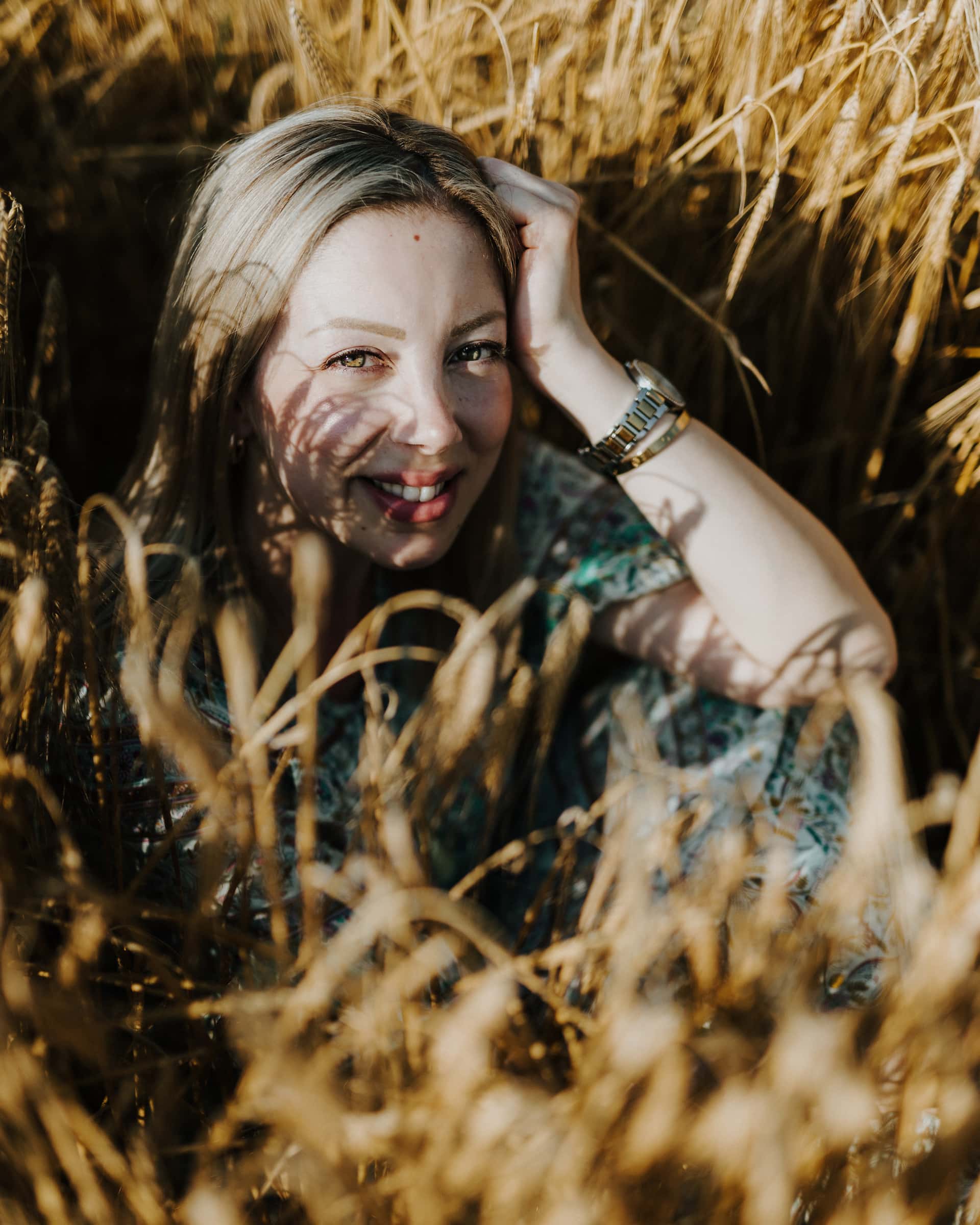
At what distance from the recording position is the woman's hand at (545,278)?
1007 mm

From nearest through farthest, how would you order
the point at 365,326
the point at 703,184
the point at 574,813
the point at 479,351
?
the point at 574,813
the point at 365,326
the point at 479,351
the point at 703,184

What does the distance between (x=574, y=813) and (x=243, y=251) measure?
68cm

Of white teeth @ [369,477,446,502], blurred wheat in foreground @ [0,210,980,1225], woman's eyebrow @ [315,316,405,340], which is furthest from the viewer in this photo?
white teeth @ [369,477,446,502]

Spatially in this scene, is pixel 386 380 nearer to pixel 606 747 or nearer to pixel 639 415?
pixel 639 415

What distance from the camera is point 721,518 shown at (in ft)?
3.49

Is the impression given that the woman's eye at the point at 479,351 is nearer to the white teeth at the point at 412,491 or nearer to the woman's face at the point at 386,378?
the woman's face at the point at 386,378

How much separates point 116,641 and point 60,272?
98cm

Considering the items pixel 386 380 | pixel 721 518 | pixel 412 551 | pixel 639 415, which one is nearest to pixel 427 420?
pixel 386 380

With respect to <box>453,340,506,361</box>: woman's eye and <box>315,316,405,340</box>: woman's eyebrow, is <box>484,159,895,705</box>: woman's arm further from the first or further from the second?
<box>315,316,405,340</box>: woman's eyebrow

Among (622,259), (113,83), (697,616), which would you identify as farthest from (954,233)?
(113,83)

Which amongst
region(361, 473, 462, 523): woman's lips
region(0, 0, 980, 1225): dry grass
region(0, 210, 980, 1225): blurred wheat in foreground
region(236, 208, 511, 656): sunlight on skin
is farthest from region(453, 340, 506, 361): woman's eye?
region(0, 210, 980, 1225): blurred wheat in foreground

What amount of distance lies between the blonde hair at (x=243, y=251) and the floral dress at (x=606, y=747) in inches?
8.0

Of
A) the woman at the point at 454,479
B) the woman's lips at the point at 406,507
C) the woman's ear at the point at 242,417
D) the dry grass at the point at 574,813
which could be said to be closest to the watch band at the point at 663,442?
the woman at the point at 454,479

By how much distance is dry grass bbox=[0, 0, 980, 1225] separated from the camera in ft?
1.75
